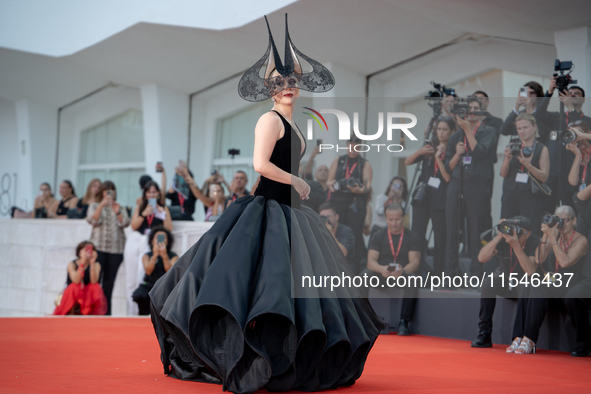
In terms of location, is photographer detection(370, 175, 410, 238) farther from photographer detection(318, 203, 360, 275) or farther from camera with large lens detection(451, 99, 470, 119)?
camera with large lens detection(451, 99, 470, 119)

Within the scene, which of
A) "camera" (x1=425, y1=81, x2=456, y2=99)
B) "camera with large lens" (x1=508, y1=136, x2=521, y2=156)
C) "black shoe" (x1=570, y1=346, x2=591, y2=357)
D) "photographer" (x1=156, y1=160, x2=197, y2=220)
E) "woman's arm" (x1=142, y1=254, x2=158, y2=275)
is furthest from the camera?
"photographer" (x1=156, y1=160, x2=197, y2=220)

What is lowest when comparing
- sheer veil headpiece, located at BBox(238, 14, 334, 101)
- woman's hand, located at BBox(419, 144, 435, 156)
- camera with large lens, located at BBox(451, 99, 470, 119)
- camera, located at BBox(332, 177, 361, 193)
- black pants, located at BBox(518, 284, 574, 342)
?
black pants, located at BBox(518, 284, 574, 342)

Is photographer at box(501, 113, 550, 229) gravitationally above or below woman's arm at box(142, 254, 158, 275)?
above

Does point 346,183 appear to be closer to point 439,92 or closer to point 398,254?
point 398,254

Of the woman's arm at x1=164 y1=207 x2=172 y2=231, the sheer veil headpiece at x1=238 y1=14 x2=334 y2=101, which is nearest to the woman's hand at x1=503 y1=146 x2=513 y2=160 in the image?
the sheer veil headpiece at x1=238 y1=14 x2=334 y2=101

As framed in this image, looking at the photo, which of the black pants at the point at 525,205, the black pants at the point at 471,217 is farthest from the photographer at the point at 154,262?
the black pants at the point at 525,205

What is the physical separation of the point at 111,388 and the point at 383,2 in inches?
220

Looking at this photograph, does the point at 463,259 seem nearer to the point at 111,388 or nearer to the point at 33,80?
the point at 111,388

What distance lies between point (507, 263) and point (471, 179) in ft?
2.67

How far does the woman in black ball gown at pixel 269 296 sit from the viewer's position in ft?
8.68

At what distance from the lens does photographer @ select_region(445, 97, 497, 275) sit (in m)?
5.43

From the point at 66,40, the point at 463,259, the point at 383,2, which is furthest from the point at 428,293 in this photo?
the point at 66,40

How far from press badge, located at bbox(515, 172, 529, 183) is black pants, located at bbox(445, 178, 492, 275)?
305 mm

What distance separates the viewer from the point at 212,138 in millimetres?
11477
